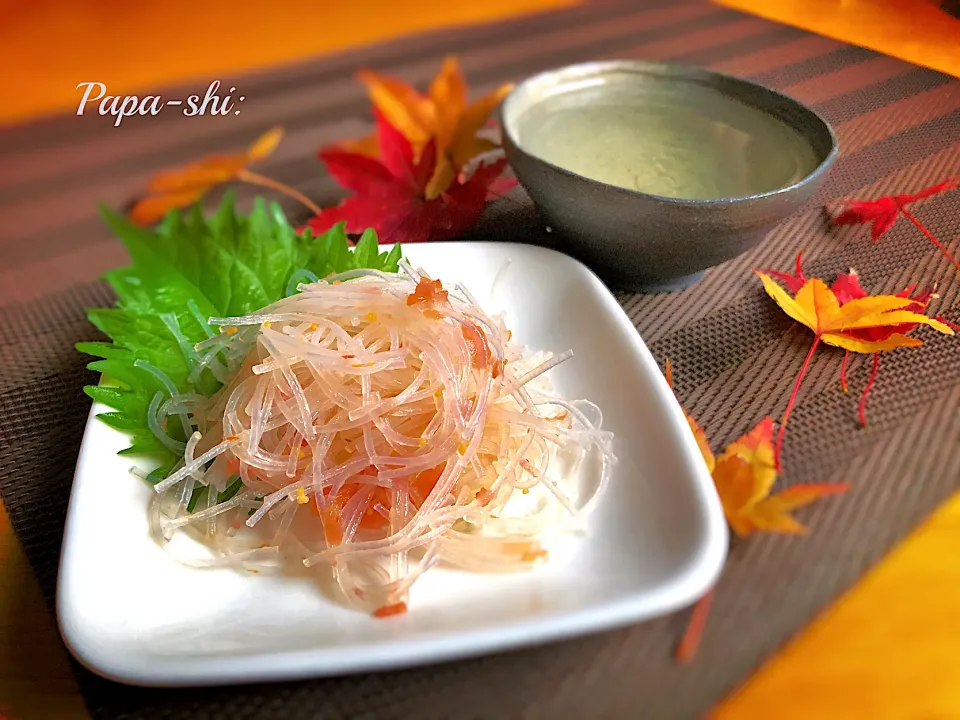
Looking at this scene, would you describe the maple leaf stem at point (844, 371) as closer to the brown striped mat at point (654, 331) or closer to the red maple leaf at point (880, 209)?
the brown striped mat at point (654, 331)

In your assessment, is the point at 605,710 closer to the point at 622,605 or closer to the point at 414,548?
the point at 622,605

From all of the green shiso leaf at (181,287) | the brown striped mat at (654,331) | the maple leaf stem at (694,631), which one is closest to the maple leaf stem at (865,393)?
the brown striped mat at (654,331)

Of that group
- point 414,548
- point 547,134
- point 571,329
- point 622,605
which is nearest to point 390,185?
point 547,134

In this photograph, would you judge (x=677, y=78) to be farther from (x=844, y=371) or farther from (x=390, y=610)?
(x=390, y=610)

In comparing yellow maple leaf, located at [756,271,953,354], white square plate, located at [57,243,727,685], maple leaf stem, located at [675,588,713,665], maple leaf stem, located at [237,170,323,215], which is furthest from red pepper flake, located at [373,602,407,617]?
maple leaf stem, located at [237,170,323,215]

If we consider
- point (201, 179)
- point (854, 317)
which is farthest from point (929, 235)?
point (201, 179)

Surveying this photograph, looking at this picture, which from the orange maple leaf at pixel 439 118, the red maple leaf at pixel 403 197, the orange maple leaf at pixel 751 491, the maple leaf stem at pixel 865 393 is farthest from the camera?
the orange maple leaf at pixel 439 118
